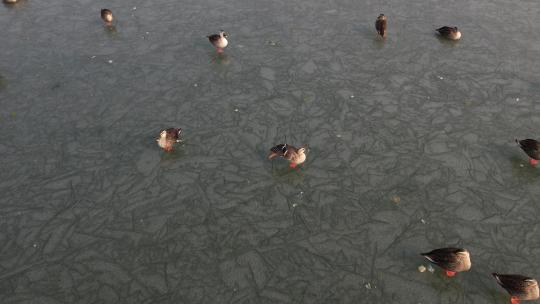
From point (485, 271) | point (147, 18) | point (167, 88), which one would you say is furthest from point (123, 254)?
point (147, 18)

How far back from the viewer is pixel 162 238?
252 inches

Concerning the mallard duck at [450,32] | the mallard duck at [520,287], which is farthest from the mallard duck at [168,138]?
the mallard duck at [450,32]

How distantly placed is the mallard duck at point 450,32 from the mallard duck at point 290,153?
19.8ft

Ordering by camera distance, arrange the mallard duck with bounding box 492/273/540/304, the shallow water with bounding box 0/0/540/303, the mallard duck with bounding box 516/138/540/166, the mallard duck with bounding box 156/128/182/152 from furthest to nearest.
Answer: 1. the mallard duck with bounding box 156/128/182/152
2. the mallard duck with bounding box 516/138/540/166
3. the shallow water with bounding box 0/0/540/303
4. the mallard duck with bounding box 492/273/540/304

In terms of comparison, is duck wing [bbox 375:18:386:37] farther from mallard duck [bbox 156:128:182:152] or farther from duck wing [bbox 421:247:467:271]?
duck wing [bbox 421:247:467:271]

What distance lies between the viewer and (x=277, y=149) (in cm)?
718

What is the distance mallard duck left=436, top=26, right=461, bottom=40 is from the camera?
10.6 meters

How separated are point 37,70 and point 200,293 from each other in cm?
763

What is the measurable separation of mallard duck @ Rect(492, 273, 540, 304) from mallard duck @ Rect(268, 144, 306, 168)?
3465 millimetres

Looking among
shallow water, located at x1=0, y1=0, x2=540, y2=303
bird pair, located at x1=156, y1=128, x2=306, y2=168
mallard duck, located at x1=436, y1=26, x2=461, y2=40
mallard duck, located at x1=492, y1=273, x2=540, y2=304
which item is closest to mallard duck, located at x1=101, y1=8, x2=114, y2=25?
shallow water, located at x1=0, y1=0, x2=540, y2=303

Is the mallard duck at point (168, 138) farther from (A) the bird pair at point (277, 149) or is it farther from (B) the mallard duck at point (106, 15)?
(B) the mallard duck at point (106, 15)

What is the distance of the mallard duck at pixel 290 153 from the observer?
7.10 metres

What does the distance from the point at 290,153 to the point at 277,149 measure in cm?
25

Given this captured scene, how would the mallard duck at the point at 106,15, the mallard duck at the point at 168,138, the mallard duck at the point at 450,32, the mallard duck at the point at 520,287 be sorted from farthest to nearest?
the mallard duck at the point at 106,15 → the mallard duck at the point at 450,32 → the mallard duck at the point at 168,138 → the mallard duck at the point at 520,287
